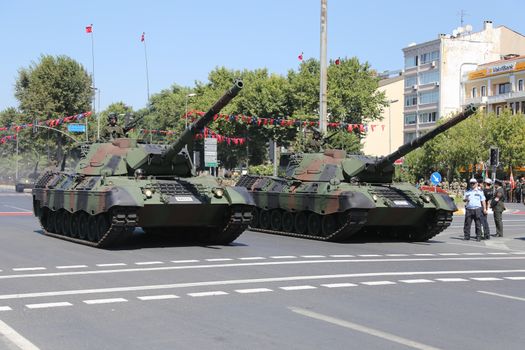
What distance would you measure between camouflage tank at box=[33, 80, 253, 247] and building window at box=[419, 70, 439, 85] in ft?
210

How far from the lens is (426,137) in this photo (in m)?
19.5

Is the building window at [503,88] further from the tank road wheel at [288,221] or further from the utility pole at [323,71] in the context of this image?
the tank road wheel at [288,221]

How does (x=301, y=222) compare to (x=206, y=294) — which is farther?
(x=301, y=222)

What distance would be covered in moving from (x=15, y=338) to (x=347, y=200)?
12.1 metres

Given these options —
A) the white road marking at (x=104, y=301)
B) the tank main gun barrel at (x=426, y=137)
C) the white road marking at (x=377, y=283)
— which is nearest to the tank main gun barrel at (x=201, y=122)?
the white road marking at (x=377, y=283)

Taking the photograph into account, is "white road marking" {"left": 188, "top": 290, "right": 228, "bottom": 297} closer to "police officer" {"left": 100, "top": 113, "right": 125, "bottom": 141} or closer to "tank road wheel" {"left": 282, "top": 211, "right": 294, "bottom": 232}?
"police officer" {"left": 100, "top": 113, "right": 125, "bottom": 141}

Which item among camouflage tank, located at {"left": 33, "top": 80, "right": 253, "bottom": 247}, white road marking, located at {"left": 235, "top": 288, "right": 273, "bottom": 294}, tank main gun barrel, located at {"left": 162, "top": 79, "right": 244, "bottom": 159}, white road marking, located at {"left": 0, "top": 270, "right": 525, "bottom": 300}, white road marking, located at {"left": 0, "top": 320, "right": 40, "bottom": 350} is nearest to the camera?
white road marking, located at {"left": 0, "top": 320, "right": 40, "bottom": 350}

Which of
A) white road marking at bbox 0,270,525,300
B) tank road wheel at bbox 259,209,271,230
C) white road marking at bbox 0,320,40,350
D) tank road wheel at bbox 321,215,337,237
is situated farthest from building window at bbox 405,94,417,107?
white road marking at bbox 0,320,40,350

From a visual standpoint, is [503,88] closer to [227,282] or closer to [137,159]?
[137,159]

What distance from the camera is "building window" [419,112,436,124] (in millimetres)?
81500

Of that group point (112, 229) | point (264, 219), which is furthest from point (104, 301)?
point (264, 219)

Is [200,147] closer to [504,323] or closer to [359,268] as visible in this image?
[359,268]

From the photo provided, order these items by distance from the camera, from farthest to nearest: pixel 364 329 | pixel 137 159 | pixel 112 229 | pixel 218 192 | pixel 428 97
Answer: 1. pixel 428 97
2. pixel 137 159
3. pixel 218 192
4. pixel 112 229
5. pixel 364 329

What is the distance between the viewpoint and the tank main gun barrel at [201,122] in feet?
51.2
